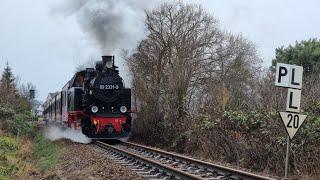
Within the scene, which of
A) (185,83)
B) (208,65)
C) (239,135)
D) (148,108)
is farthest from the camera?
(208,65)

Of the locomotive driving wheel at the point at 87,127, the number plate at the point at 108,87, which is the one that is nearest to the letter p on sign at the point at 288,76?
the number plate at the point at 108,87

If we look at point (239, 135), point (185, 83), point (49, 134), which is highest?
point (185, 83)

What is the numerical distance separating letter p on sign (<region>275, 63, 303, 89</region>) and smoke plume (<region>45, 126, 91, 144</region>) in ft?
52.8

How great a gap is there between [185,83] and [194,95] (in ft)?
5.58

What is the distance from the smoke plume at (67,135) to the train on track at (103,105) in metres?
1.49

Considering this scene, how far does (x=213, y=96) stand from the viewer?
21.7 metres

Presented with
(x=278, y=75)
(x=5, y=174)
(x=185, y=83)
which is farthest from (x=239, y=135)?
(x=185, y=83)

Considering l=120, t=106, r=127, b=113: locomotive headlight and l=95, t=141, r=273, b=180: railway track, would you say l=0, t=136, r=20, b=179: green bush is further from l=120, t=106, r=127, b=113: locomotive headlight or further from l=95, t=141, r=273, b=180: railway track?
l=120, t=106, r=127, b=113: locomotive headlight

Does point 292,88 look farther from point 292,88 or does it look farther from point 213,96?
point 213,96

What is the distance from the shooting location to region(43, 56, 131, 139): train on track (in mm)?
24344

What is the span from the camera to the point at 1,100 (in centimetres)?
3741

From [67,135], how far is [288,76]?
806 inches

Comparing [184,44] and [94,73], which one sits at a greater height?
[184,44]

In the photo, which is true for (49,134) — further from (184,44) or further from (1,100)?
(184,44)
